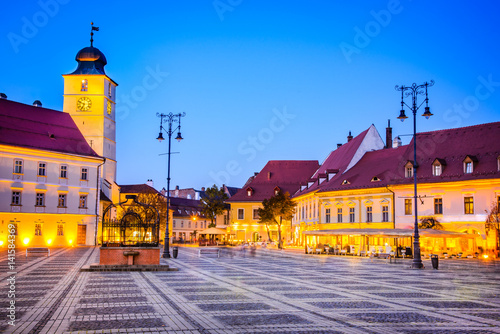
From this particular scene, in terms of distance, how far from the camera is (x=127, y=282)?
1883 cm

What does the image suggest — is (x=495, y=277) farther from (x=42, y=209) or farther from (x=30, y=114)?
(x=30, y=114)

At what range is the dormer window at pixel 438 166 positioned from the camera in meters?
44.9

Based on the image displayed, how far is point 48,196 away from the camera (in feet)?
176

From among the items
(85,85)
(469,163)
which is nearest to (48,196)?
(85,85)

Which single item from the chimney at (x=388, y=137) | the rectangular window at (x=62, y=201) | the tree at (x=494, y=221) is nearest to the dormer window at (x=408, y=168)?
the tree at (x=494, y=221)

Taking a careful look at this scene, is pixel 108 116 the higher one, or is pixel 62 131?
pixel 108 116

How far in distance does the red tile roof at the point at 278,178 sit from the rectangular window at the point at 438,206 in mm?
34555

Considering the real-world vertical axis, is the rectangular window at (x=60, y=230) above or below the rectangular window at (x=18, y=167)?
below

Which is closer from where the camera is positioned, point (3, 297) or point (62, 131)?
point (3, 297)

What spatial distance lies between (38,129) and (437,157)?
41.0 metres

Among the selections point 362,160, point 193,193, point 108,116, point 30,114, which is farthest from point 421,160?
point 193,193

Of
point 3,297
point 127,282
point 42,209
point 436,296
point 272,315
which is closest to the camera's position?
point 272,315

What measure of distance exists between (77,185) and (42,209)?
483 centimetres

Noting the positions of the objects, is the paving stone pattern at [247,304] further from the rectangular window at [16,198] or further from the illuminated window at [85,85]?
the illuminated window at [85,85]
